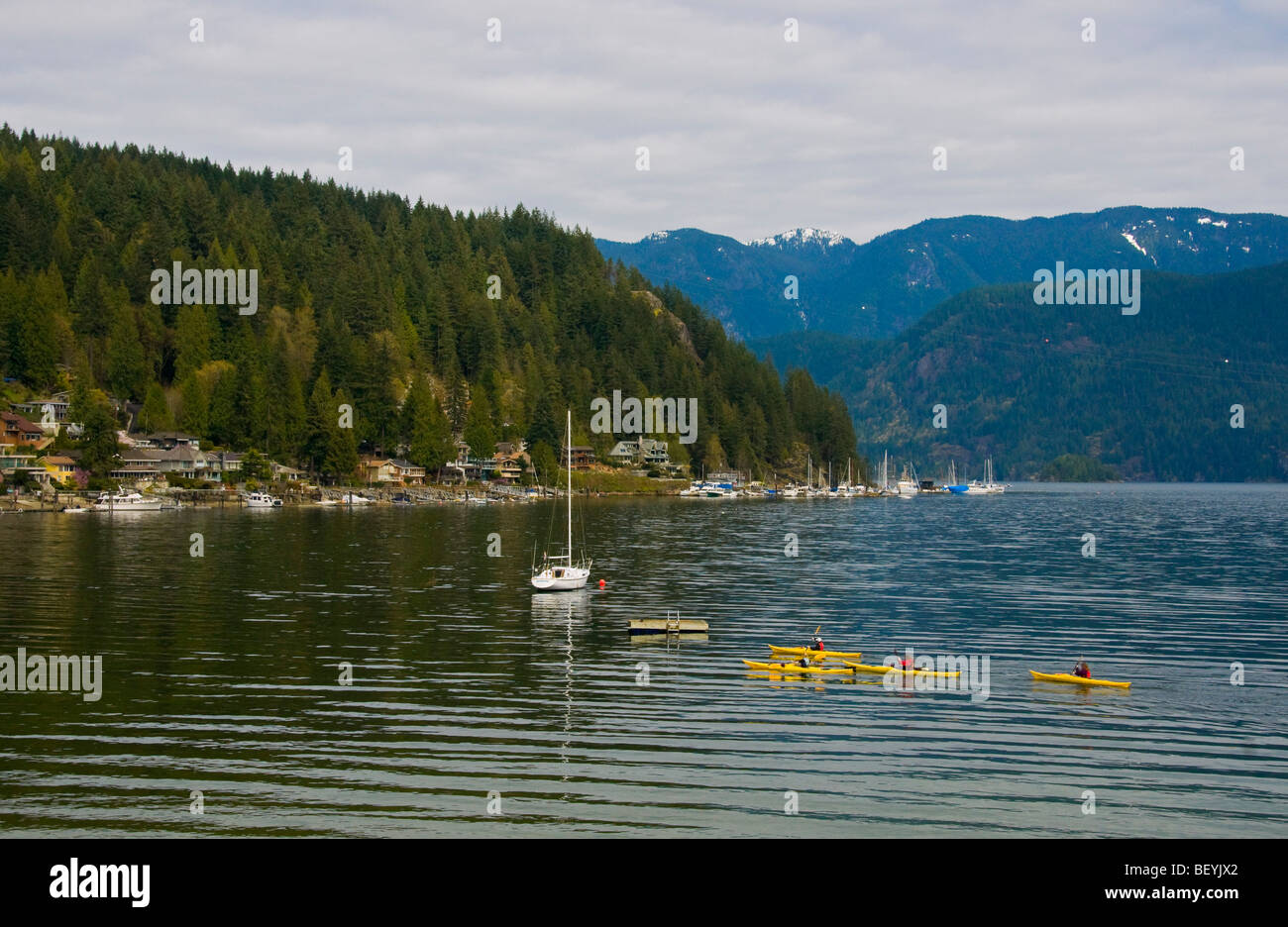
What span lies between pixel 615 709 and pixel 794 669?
34.2 feet

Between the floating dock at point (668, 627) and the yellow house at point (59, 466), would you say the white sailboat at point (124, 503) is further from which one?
the floating dock at point (668, 627)

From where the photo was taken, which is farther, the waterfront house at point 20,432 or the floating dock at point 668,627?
the waterfront house at point 20,432

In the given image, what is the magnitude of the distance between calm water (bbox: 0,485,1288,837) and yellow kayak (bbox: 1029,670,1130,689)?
0.81 m

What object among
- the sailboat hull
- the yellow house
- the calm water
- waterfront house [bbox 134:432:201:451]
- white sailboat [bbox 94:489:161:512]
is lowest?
the calm water

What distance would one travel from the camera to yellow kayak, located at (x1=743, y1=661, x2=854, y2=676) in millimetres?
49625

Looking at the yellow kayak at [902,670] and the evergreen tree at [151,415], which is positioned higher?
the evergreen tree at [151,415]

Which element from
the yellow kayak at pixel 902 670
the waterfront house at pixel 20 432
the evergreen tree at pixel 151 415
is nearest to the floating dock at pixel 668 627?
the yellow kayak at pixel 902 670

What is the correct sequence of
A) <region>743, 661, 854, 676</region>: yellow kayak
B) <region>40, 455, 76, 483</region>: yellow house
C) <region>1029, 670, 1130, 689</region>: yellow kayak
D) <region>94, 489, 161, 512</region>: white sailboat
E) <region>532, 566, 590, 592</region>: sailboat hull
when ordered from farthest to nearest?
1. <region>40, 455, 76, 483</region>: yellow house
2. <region>94, 489, 161, 512</region>: white sailboat
3. <region>532, 566, 590, 592</region>: sailboat hull
4. <region>743, 661, 854, 676</region>: yellow kayak
5. <region>1029, 670, 1130, 689</region>: yellow kayak

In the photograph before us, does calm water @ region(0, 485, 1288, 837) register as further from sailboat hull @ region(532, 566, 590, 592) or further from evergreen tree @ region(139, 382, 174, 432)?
evergreen tree @ region(139, 382, 174, 432)

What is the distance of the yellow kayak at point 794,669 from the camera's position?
4962cm

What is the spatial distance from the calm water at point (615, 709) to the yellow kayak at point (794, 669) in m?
0.94

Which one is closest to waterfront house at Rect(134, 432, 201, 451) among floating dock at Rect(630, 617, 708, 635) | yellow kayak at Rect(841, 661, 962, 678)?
floating dock at Rect(630, 617, 708, 635)
